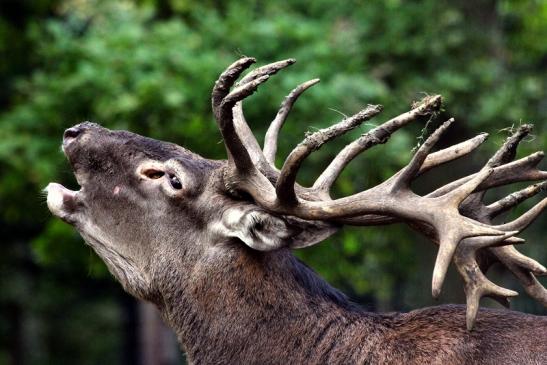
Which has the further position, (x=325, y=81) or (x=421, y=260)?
(x=421, y=260)

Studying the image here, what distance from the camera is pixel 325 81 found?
11.2 m

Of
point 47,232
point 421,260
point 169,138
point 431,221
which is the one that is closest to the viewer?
point 431,221

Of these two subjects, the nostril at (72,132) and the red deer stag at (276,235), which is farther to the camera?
the nostril at (72,132)

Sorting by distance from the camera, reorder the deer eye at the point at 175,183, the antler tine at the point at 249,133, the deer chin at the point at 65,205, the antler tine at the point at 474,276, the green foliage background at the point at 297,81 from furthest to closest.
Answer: the green foliage background at the point at 297,81 → the deer chin at the point at 65,205 → the deer eye at the point at 175,183 → the antler tine at the point at 249,133 → the antler tine at the point at 474,276

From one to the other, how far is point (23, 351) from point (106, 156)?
15149mm

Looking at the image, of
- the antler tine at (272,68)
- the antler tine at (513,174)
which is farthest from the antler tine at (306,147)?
the antler tine at (513,174)

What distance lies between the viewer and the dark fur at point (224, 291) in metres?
5.50

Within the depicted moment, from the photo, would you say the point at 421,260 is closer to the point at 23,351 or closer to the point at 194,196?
the point at 194,196

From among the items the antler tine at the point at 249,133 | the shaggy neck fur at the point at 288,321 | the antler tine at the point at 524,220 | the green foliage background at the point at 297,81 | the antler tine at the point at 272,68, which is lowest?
the green foliage background at the point at 297,81

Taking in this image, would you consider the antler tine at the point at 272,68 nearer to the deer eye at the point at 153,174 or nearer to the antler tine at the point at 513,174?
the deer eye at the point at 153,174

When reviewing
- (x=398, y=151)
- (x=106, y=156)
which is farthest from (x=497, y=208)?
(x=398, y=151)

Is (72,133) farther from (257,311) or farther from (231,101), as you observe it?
(257,311)

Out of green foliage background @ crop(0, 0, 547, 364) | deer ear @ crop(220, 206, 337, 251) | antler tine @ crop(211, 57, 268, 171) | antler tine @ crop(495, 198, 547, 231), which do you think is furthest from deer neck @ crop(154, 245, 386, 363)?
green foliage background @ crop(0, 0, 547, 364)

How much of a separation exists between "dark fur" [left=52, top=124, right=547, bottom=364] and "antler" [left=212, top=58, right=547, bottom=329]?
23 centimetres
